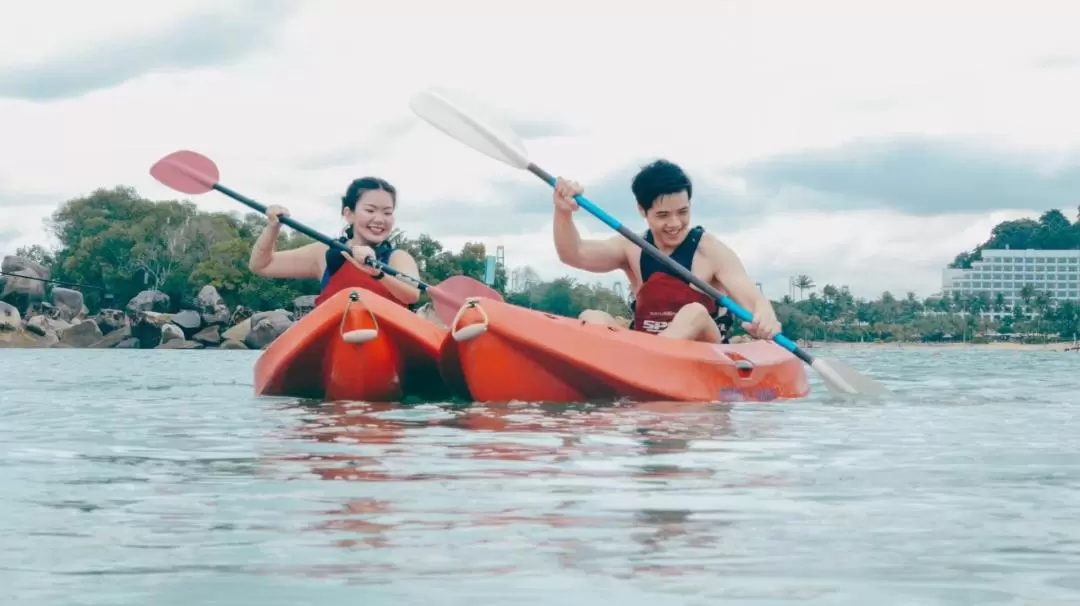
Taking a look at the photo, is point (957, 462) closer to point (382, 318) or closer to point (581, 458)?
point (581, 458)

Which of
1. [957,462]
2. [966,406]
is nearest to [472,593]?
[957,462]

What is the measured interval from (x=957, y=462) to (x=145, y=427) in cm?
313

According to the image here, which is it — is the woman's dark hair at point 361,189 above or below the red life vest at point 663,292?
above

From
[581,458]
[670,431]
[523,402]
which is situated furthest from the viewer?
[523,402]

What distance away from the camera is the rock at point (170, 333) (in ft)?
156

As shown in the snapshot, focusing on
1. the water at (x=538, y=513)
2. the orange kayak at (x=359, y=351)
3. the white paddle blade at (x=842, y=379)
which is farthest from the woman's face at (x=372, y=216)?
the white paddle blade at (x=842, y=379)

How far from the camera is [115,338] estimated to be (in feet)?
158

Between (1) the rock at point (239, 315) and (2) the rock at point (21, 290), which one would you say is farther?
(1) the rock at point (239, 315)

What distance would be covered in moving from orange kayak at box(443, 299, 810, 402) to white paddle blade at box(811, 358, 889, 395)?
1401 millimetres

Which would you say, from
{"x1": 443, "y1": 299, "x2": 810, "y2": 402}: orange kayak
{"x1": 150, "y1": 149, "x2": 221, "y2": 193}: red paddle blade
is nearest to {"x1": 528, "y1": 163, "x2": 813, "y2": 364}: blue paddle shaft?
{"x1": 443, "y1": 299, "x2": 810, "y2": 402}: orange kayak

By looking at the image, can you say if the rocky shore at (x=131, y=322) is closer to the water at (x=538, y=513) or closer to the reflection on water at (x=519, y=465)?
the reflection on water at (x=519, y=465)

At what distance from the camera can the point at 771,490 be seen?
140 inches

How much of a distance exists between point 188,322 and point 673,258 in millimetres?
43709

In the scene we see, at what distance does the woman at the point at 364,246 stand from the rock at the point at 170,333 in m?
41.0
